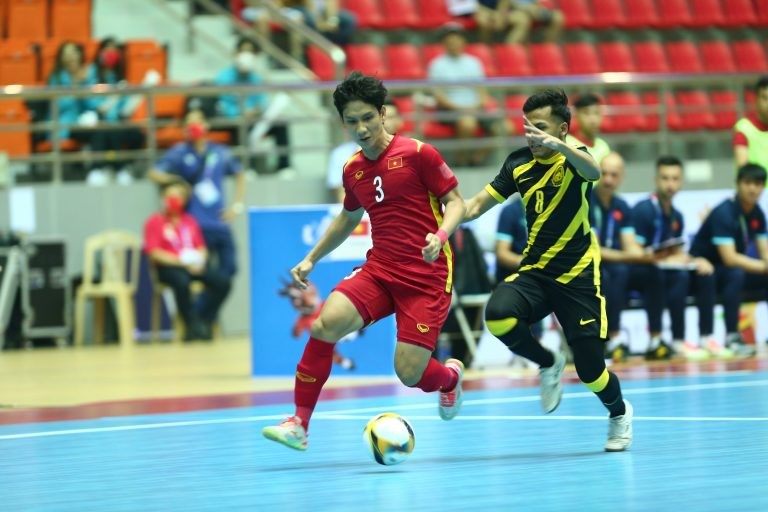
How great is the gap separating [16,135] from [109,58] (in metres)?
1.32

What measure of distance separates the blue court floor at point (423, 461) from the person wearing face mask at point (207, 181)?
6.17 meters

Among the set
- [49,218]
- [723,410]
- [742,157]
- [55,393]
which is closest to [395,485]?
[723,410]

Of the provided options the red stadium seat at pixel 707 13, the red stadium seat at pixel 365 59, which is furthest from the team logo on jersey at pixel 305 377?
the red stadium seat at pixel 707 13

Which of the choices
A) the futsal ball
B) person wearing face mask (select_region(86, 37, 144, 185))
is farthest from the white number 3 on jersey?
person wearing face mask (select_region(86, 37, 144, 185))

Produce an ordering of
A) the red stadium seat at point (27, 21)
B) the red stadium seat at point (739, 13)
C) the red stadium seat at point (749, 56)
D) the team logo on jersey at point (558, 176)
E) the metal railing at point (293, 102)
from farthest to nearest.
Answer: the red stadium seat at point (739, 13) < the red stadium seat at point (749, 56) < the red stadium seat at point (27, 21) < the metal railing at point (293, 102) < the team logo on jersey at point (558, 176)

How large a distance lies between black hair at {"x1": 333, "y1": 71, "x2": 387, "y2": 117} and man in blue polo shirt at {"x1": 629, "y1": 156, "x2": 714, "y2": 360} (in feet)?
18.7

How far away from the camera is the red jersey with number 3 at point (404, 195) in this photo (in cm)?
705

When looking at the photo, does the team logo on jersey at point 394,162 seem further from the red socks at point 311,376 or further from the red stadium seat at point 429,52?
the red stadium seat at point 429,52

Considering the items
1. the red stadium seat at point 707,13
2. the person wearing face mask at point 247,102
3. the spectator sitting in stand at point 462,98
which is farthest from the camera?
the red stadium seat at point 707,13

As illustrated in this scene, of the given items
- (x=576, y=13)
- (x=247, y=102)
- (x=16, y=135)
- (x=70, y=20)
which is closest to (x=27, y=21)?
(x=70, y=20)

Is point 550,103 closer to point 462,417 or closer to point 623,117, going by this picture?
point 462,417

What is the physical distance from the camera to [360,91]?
22.2ft

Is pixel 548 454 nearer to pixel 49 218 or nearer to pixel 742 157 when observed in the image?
pixel 742 157

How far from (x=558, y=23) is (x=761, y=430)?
13.5 meters
